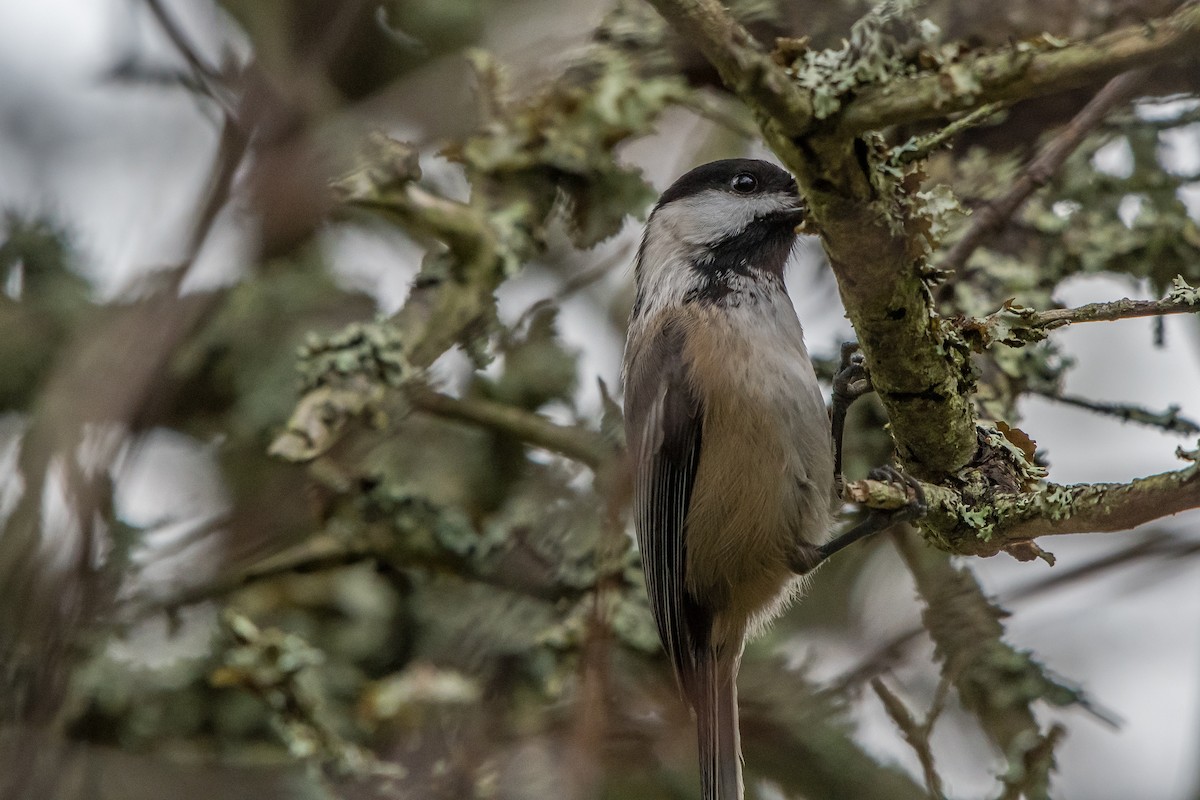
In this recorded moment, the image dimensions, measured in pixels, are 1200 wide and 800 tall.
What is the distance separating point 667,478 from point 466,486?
92 centimetres

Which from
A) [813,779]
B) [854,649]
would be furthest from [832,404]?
[813,779]

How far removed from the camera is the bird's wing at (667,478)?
104 inches

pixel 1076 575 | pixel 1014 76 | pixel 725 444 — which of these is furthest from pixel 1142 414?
pixel 1014 76

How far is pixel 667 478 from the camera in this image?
269 cm

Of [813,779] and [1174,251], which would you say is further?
[1174,251]

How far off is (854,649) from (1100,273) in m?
1.25

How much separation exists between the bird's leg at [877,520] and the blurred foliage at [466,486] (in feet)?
0.96

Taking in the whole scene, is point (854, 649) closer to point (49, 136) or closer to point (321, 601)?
point (321, 601)

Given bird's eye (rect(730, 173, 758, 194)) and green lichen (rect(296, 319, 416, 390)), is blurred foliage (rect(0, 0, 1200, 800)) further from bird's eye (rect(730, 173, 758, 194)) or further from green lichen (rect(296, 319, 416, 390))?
bird's eye (rect(730, 173, 758, 194))

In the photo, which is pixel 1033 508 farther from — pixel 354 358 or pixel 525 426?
pixel 525 426

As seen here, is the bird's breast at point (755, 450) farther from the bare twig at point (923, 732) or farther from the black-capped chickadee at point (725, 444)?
the bare twig at point (923, 732)

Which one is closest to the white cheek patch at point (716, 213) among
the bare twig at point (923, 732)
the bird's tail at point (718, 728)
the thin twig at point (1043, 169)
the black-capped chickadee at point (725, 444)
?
the black-capped chickadee at point (725, 444)

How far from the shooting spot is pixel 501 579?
9.89ft

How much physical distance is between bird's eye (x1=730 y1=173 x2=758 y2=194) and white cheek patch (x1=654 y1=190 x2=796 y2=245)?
20mm
